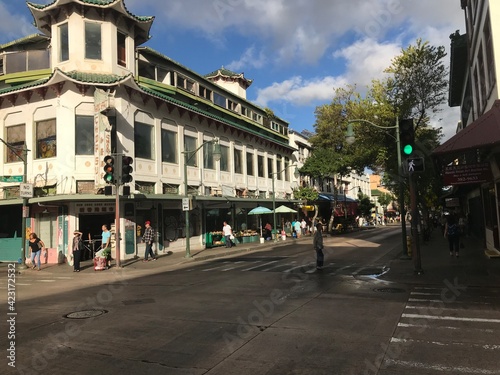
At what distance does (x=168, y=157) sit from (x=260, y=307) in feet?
58.0

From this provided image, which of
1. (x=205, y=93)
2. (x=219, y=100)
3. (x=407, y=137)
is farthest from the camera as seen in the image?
(x=219, y=100)

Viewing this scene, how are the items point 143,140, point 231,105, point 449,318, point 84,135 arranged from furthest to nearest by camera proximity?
point 231,105
point 143,140
point 84,135
point 449,318

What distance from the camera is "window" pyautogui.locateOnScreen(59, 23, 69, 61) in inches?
845

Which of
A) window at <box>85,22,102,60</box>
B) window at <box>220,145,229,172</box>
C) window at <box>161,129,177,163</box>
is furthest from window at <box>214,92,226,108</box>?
window at <box>85,22,102,60</box>

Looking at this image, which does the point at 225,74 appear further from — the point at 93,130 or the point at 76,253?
the point at 76,253

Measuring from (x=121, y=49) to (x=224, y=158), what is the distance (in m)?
11.6

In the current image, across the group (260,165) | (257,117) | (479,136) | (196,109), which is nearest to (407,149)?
(479,136)

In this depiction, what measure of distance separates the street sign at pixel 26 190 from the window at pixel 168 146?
7764mm

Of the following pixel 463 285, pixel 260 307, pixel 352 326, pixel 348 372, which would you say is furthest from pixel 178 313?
pixel 463 285

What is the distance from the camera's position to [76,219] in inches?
778

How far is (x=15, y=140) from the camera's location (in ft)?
72.1

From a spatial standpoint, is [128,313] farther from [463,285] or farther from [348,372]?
[463,285]

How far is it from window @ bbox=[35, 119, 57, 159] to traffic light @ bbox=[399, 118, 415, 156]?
16.8 meters

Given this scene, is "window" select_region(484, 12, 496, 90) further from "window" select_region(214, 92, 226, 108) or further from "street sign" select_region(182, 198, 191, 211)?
"window" select_region(214, 92, 226, 108)
